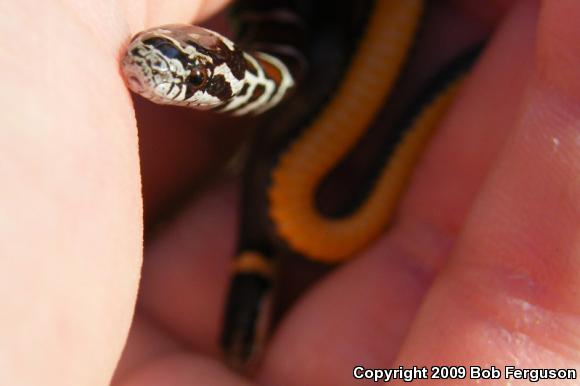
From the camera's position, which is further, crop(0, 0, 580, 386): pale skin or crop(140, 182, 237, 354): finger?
crop(140, 182, 237, 354): finger

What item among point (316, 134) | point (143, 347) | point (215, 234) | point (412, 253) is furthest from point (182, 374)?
point (316, 134)

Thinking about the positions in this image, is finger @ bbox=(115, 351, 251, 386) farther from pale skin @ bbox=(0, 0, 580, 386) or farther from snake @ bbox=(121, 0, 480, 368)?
snake @ bbox=(121, 0, 480, 368)

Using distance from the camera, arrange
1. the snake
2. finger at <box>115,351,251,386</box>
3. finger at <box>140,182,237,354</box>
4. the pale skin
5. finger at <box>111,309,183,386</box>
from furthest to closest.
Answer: finger at <box>140,182,237,354</box> < the snake < finger at <box>111,309,183,386</box> < finger at <box>115,351,251,386</box> < the pale skin

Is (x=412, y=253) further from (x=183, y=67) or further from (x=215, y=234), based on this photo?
(x=183, y=67)

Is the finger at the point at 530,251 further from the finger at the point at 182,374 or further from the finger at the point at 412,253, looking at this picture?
the finger at the point at 182,374

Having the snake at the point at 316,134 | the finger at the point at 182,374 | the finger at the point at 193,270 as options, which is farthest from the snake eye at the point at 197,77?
the finger at the point at 193,270

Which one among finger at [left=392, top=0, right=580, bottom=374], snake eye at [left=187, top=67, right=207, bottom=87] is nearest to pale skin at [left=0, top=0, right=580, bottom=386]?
finger at [left=392, top=0, right=580, bottom=374]
